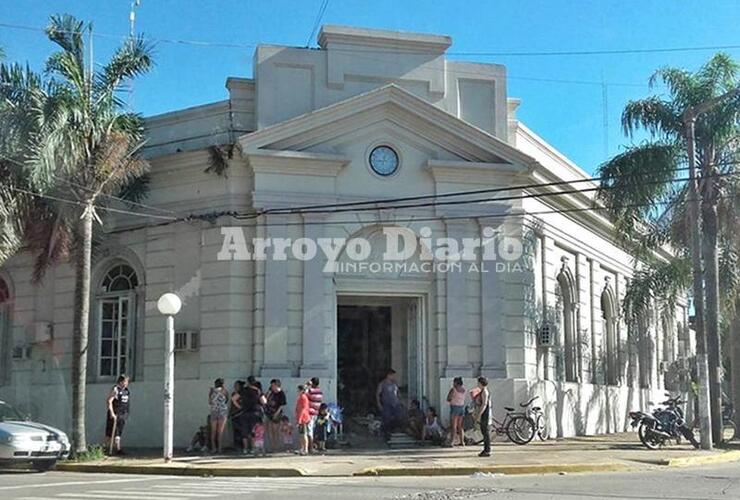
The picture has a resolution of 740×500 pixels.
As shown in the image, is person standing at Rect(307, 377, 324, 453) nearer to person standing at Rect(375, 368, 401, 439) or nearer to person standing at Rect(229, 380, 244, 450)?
person standing at Rect(229, 380, 244, 450)

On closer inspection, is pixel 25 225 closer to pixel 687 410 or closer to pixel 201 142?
pixel 201 142

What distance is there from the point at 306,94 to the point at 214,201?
10.8 feet

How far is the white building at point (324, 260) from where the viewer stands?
854 inches

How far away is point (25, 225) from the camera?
68.7 feet

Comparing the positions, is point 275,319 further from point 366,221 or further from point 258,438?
point 366,221

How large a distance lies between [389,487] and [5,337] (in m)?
15.2

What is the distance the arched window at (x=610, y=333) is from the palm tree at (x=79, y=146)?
15569 millimetres

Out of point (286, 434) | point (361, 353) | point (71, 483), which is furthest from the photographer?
point (361, 353)

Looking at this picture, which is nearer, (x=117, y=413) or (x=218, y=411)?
(x=117, y=413)

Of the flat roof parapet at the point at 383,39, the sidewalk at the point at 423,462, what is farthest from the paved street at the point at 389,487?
the flat roof parapet at the point at 383,39

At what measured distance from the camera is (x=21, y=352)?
80.5 ft

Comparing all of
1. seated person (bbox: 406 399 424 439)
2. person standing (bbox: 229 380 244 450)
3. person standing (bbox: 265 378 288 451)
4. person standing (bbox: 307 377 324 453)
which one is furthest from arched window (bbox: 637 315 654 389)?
person standing (bbox: 229 380 244 450)

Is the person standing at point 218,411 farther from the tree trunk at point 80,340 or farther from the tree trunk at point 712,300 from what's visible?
the tree trunk at point 712,300

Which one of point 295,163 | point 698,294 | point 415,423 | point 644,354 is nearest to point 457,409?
point 415,423
